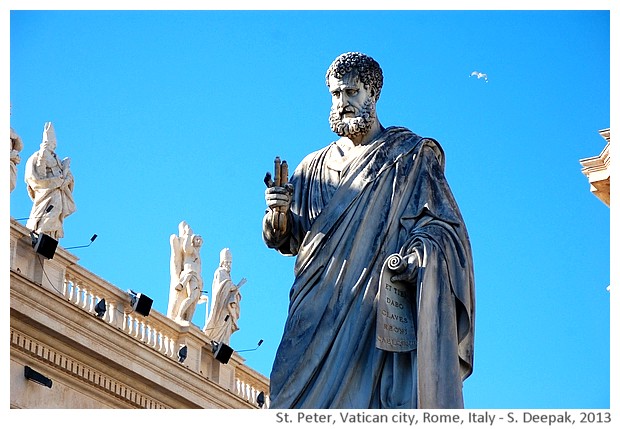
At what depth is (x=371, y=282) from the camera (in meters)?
10.3

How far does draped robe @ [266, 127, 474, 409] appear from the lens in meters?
10.0

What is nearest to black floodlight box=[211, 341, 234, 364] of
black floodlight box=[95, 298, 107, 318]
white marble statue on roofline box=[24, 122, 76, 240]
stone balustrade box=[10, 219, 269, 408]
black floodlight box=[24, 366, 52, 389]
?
stone balustrade box=[10, 219, 269, 408]

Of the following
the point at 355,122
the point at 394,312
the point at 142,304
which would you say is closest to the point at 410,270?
the point at 394,312

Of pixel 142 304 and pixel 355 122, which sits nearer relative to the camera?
pixel 355 122

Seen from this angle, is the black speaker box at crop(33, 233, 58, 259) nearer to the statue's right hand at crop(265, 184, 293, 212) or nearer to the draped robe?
the draped robe

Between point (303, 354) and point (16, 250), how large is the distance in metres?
18.5

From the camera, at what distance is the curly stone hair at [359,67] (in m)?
10.9

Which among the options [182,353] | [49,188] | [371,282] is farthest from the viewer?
[182,353]

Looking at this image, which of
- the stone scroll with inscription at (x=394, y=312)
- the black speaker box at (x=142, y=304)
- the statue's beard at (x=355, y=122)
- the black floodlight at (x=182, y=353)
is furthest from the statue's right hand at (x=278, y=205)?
the black floodlight at (x=182, y=353)

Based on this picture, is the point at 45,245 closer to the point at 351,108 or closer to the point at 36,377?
the point at 36,377

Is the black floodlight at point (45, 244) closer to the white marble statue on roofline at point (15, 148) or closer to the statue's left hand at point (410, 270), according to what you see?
the white marble statue on roofline at point (15, 148)

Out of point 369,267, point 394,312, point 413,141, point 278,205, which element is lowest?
point 394,312

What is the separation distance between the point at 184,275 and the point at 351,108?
22.8m
